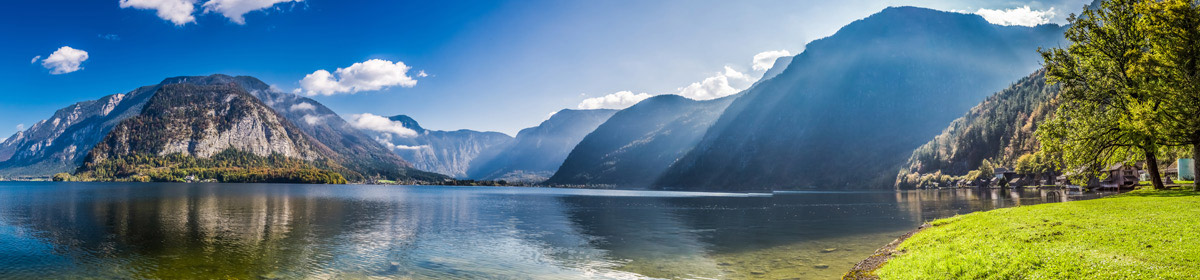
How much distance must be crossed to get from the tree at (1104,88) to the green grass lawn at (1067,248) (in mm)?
19695

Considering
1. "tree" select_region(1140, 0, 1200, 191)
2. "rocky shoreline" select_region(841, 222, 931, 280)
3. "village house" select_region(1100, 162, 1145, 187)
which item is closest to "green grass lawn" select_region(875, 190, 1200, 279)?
"rocky shoreline" select_region(841, 222, 931, 280)

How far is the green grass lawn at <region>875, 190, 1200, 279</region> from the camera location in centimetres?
1489

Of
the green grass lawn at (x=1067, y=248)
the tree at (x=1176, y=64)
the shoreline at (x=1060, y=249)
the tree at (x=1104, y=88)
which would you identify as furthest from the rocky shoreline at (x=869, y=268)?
the tree at (x=1104, y=88)

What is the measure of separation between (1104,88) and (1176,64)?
7873 millimetres

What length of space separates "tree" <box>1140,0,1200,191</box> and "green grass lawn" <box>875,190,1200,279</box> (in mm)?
13353

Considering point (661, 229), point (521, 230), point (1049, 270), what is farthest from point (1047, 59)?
point (521, 230)

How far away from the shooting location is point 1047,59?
4600cm

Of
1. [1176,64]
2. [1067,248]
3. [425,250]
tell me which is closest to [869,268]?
[1067,248]

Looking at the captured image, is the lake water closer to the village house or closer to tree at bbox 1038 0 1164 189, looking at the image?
tree at bbox 1038 0 1164 189

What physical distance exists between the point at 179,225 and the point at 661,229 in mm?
48283

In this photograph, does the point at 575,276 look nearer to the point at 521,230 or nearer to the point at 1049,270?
the point at 1049,270

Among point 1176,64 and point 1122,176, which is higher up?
point 1176,64

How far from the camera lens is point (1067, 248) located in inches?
702

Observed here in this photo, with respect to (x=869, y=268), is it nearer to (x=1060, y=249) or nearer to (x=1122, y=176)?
(x=1060, y=249)
